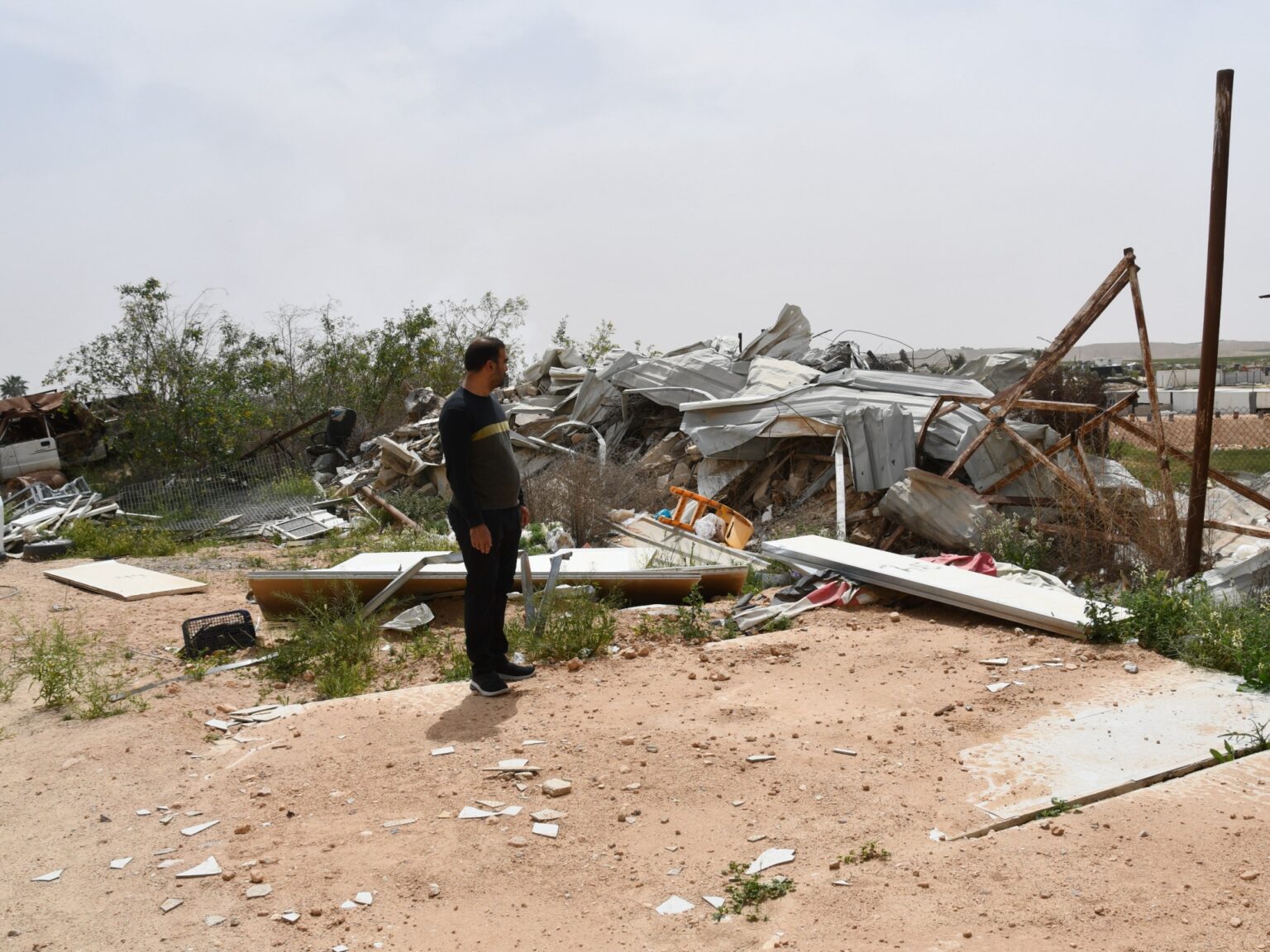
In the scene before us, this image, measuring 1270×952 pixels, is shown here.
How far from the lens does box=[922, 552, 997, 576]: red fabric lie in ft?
24.0

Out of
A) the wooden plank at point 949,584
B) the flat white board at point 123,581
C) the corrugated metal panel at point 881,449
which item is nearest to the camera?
the wooden plank at point 949,584

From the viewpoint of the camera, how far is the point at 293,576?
7211 mm

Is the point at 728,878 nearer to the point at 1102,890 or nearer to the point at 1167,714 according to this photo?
the point at 1102,890

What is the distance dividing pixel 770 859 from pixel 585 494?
7.10 m

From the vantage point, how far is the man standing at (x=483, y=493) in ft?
15.6

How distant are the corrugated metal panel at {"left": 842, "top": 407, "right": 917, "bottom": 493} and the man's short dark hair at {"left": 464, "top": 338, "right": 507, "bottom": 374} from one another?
5.26 m

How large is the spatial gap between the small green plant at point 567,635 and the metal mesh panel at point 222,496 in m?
8.13

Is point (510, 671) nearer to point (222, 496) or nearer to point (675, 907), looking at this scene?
point (675, 907)

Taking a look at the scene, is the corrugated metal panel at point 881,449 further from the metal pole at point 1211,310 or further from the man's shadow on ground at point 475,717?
the man's shadow on ground at point 475,717

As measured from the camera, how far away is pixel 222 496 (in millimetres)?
14242

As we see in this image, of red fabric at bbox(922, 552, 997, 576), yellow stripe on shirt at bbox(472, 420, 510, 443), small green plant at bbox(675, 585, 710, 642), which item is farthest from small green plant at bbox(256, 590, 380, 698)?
red fabric at bbox(922, 552, 997, 576)

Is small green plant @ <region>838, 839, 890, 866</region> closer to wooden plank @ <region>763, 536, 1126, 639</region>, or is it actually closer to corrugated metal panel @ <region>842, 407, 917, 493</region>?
wooden plank @ <region>763, 536, 1126, 639</region>

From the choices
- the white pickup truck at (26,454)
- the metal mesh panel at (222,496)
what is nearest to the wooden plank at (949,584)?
the metal mesh panel at (222,496)

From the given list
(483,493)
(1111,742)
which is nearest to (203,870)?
(483,493)
